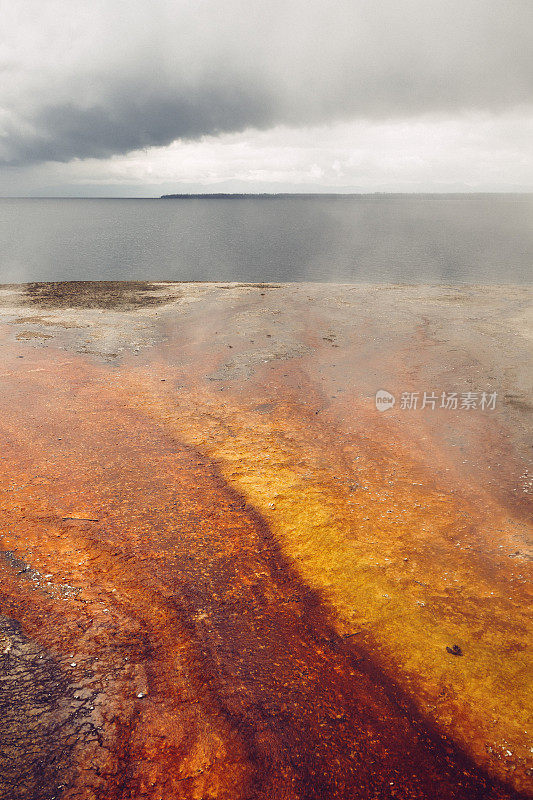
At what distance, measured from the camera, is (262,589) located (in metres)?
7.16

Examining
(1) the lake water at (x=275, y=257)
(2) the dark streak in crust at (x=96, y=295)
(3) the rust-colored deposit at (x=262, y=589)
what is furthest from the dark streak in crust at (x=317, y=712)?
(1) the lake water at (x=275, y=257)

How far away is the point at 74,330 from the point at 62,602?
1754cm

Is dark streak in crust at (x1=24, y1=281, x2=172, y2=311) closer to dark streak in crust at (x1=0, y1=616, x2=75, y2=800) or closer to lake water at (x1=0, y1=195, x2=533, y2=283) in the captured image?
lake water at (x1=0, y1=195, x2=533, y2=283)

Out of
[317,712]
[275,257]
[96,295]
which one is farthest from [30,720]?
[275,257]

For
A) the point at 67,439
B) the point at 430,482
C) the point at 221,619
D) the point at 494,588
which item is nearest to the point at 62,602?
the point at 221,619

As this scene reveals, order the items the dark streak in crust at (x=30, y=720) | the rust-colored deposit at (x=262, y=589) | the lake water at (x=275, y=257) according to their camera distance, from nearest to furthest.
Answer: the dark streak in crust at (x=30, y=720) → the rust-colored deposit at (x=262, y=589) → the lake water at (x=275, y=257)

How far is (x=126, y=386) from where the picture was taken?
15281mm

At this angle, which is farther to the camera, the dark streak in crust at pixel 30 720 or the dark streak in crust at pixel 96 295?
the dark streak in crust at pixel 96 295

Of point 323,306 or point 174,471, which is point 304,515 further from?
point 323,306

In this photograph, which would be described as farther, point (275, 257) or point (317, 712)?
point (275, 257)

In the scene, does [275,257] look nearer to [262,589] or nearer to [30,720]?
[262,589]

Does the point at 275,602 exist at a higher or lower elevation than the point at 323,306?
lower

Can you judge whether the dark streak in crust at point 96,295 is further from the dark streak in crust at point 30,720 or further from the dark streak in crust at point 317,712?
the dark streak in crust at point 317,712

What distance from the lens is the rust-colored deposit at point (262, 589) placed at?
4.86 m
